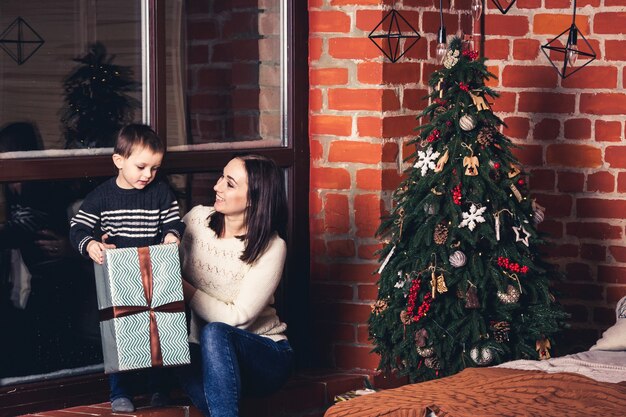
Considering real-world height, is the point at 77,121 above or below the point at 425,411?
above

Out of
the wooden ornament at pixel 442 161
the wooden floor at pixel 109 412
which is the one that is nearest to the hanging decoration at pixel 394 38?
the wooden ornament at pixel 442 161

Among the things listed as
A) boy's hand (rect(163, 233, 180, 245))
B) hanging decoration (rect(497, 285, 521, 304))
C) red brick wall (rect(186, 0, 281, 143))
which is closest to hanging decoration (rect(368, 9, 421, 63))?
red brick wall (rect(186, 0, 281, 143))

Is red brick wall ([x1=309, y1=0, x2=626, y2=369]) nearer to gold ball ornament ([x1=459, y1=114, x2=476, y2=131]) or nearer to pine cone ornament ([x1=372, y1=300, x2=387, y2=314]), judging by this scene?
pine cone ornament ([x1=372, y1=300, x2=387, y2=314])

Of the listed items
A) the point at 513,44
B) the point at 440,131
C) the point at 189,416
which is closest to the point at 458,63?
the point at 440,131

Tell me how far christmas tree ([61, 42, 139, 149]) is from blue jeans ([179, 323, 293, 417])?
79cm

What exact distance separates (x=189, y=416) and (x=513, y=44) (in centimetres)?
203

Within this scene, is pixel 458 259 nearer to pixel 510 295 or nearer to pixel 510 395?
pixel 510 295

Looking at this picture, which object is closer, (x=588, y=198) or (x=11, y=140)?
(x=11, y=140)

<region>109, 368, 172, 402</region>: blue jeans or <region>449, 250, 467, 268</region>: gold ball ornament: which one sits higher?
<region>449, 250, 467, 268</region>: gold ball ornament

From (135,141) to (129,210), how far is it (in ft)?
0.78

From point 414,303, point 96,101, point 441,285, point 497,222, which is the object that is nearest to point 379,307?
point 414,303

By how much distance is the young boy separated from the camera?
3670 mm

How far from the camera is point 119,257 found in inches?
139

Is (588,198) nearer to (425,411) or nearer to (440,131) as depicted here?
(440,131)
